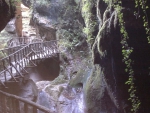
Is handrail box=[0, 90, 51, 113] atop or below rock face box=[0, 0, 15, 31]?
below

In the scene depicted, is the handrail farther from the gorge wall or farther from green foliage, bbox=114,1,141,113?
the gorge wall

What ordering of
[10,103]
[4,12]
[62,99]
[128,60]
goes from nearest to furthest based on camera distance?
[10,103] < [128,60] < [4,12] < [62,99]

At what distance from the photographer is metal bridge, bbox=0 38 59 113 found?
4.45 metres

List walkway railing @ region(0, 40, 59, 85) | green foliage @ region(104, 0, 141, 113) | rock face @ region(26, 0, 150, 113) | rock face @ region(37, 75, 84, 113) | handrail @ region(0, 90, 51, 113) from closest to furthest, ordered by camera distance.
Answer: handrail @ region(0, 90, 51, 113) < rock face @ region(26, 0, 150, 113) < green foliage @ region(104, 0, 141, 113) < rock face @ region(37, 75, 84, 113) < walkway railing @ region(0, 40, 59, 85)

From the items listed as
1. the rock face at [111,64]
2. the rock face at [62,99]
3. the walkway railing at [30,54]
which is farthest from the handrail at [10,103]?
the rock face at [62,99]

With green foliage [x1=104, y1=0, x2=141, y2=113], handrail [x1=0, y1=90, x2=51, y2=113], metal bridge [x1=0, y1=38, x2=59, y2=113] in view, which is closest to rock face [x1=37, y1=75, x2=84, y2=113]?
metal bridge [x1=0, y1=38, x2=59, y2=113]

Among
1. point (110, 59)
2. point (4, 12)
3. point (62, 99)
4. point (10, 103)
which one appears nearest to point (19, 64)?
point (4, 12)

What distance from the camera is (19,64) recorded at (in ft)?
28.3

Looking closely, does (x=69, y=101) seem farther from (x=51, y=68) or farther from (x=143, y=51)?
(x=51, y=68)

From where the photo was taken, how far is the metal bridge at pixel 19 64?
445cm

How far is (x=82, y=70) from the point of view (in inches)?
479

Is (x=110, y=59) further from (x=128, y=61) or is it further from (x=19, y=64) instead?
(x=19, y=64)

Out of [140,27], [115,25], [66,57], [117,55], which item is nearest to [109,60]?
[117,55]

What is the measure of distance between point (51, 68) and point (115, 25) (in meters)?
10.9
